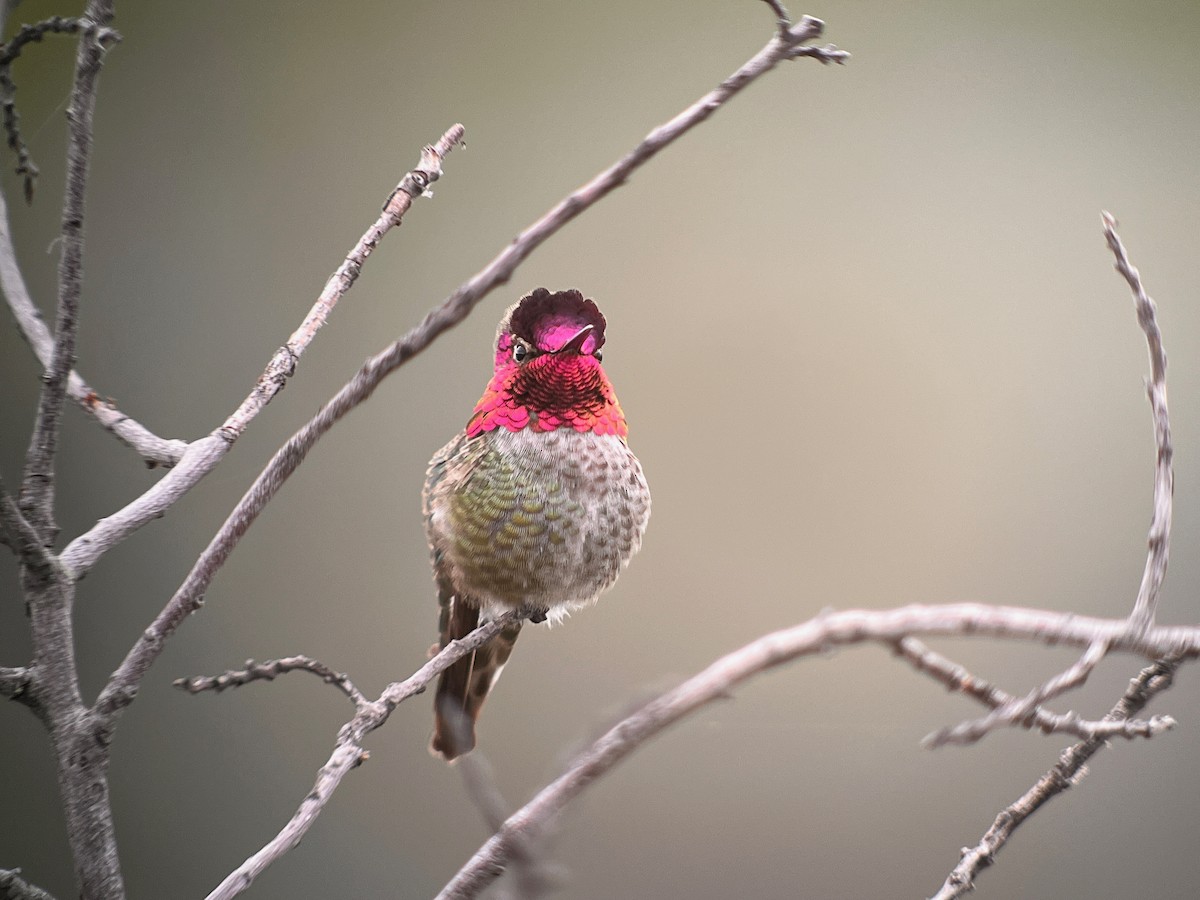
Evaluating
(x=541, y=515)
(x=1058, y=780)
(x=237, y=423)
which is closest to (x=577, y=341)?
(x=541, y=515)

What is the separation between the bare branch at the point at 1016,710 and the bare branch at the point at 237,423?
505mm

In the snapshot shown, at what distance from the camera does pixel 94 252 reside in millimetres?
1357

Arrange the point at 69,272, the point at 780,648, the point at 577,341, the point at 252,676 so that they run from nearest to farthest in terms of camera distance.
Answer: the point at 780,648 → the point at 69,272 → the point at 252,676 → the point at 577,341

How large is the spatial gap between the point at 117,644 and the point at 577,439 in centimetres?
85

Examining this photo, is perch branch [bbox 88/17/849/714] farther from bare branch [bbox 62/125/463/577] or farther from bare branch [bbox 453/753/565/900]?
bare branch [bbox 453/753/565/900]

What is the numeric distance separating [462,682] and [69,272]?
584 mm

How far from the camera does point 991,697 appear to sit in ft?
1.73

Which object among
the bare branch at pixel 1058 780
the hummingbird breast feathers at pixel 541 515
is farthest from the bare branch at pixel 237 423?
the bare branch at pixel 1058 780

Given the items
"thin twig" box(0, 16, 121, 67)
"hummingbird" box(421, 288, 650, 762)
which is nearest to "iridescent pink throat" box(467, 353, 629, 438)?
"hummingbird" box(421, 288, 650, 762)

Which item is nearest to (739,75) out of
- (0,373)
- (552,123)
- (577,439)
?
(577,439)

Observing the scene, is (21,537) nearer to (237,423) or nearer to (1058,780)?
(237,423)

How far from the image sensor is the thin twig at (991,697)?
0.50 metres

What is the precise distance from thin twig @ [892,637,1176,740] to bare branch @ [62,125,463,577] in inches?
18.7

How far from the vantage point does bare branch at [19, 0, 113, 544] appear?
576mm
